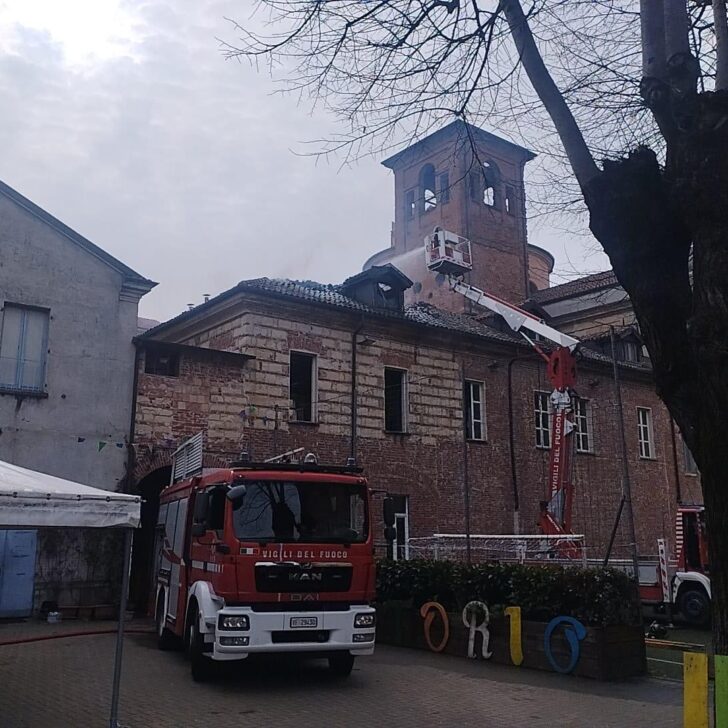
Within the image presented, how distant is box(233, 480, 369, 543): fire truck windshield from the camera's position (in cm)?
969

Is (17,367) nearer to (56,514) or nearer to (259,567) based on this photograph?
(259,567)

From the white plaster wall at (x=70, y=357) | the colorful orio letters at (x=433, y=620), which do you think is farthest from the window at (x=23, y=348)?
the colorful orio letters at (x=433, y=620)

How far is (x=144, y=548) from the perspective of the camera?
18625mm

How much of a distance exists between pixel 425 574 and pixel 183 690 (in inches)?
207

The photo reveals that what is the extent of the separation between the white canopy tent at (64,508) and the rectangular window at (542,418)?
20.7 m

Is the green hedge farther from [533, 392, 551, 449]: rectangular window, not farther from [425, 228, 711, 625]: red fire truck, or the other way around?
[533, 392, 551, 449]: rectangular window

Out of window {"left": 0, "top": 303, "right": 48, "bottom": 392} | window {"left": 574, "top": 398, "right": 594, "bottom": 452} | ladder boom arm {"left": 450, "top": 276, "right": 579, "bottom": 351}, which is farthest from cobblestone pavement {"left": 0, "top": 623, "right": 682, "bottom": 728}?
window {"left": 574, "top": 398, "right": 594, "bottom": 452}

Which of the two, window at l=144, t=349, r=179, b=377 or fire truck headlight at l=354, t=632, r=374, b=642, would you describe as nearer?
fire truck headlight at l=354, t=632, r=374, b=642

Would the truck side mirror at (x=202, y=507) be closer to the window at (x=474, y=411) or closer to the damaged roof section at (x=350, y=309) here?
the damaged roof section at (x=350, y=309)

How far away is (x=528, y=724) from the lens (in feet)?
27.1

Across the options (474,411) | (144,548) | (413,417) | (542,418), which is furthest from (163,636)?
(542,418)

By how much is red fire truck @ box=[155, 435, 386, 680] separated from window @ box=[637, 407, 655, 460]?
2232 cm

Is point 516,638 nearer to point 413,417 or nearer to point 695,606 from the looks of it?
point 695,606

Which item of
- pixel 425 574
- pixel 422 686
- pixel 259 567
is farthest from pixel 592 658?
pixel 259 567
